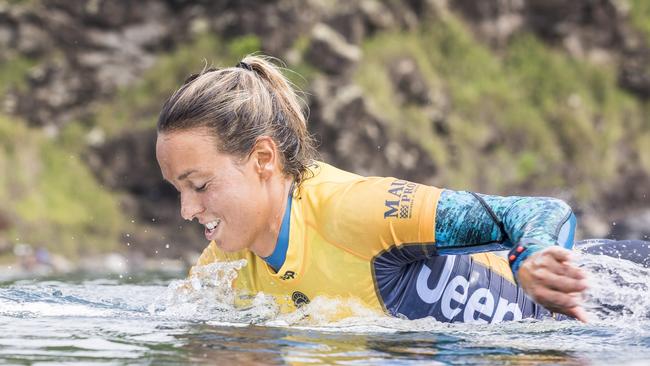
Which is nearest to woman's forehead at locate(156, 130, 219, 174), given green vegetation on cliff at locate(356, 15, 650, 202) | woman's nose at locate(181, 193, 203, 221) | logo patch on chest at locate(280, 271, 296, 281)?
woman's nose at locate(181, 193, 203, 221)

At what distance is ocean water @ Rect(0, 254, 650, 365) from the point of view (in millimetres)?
3525

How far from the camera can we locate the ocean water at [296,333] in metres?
3.53

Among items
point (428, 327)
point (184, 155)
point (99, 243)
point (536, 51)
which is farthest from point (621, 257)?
point (536, 51)

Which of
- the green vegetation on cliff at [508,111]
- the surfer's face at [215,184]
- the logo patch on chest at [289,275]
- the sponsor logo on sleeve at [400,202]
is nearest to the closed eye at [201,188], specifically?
the surfer's face at [215,184]

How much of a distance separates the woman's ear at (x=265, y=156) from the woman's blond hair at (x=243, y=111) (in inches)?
1.0

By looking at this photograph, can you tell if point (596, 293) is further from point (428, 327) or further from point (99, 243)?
point (99, 243)

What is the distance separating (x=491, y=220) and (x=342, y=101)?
13.9 m

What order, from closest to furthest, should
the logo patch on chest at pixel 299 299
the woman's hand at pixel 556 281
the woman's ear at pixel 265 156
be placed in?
the woman's hand at pixel 556 281 < the woman's ear at pixel 265 156 < the logo patch on chest at pixel 299 299

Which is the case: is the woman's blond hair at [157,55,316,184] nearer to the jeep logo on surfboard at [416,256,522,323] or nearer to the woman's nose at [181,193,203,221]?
Result: the woman's nose at [181,193,203,221]

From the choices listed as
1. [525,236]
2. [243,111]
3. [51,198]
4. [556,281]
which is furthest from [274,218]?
[51,198]

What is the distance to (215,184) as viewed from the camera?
4.09 m

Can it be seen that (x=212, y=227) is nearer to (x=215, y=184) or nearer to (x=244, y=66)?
(x=215, y=184)

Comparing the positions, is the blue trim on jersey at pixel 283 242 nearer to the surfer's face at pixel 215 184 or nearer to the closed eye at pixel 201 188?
the surfer's face at pixel 215 184

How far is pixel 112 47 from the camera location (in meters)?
19.2
